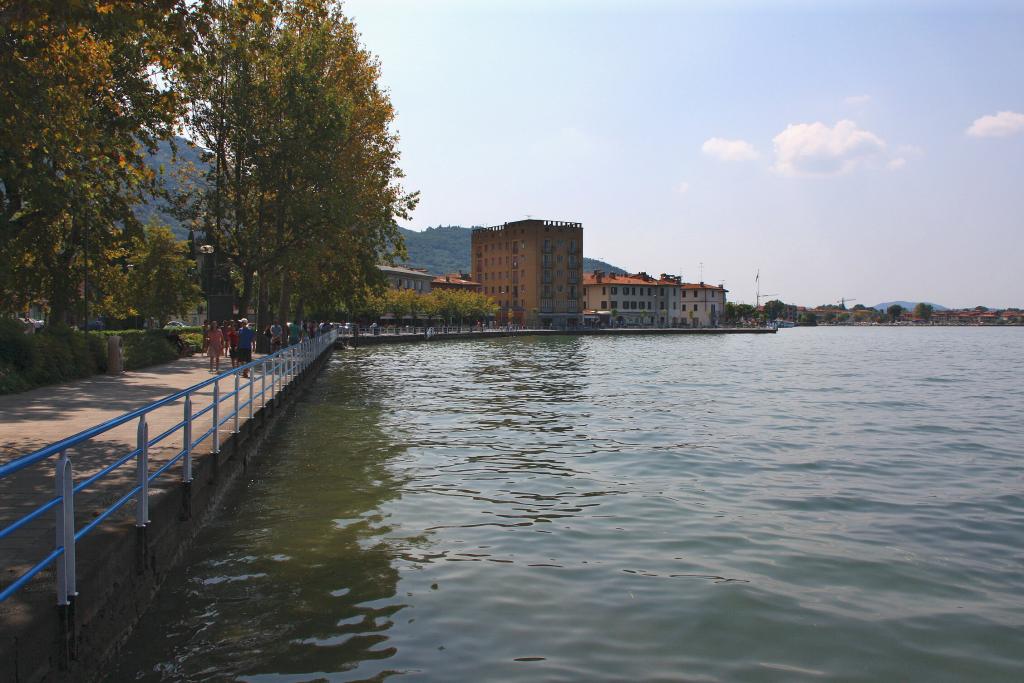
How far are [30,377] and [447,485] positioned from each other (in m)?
12.4

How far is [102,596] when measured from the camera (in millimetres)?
5762

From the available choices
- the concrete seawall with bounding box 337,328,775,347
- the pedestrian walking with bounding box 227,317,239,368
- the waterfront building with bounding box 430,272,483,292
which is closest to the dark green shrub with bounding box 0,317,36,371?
the pedestrian walking with bounding box 227,317,239,368

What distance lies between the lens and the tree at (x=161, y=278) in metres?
46.5

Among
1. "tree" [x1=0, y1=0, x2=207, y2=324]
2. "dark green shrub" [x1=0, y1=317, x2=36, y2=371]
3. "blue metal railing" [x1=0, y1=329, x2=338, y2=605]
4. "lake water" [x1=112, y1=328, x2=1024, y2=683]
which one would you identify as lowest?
"lake water" [x1=112, y1=328, x2=1024, y2=683]

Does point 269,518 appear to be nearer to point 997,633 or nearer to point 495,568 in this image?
point 495,568

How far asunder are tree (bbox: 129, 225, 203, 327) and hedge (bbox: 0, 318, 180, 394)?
812 inches

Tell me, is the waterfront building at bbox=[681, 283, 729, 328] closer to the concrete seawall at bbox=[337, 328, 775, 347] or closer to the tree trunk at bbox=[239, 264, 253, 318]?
the concrete seawall at bbox=[337, 328, 775, 347]

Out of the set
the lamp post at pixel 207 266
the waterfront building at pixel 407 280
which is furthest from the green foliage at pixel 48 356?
the waterfront building at pixel 407 280

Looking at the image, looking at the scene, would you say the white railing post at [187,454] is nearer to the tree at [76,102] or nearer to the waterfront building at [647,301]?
the tree at [76,102]

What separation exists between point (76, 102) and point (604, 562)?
12566 millimetres

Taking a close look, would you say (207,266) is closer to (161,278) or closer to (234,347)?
(234,347)

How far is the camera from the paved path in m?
6.20

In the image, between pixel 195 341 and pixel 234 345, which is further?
pixel 195 341

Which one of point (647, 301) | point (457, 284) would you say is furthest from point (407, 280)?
point (647, 301)
